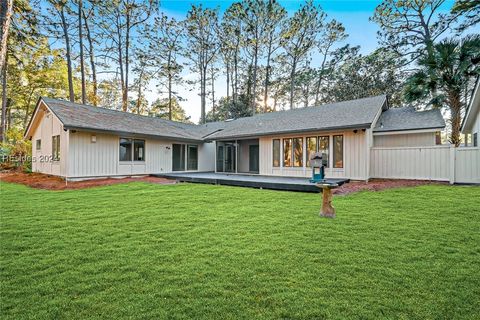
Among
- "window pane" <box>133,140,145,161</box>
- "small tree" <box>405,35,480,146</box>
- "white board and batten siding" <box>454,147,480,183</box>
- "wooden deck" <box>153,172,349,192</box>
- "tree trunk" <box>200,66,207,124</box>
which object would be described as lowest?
"wooden deck" <box>153,172,349,192</box>

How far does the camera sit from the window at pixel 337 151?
10.2 m

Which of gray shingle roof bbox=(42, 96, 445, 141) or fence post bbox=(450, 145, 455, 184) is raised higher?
gray shingle roof bbox=(42, 96, 445, 141)

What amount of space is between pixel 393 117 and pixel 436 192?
246 inches

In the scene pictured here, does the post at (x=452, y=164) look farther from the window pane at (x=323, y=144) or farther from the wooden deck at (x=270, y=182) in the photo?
the window pane at (x=323, y=144)

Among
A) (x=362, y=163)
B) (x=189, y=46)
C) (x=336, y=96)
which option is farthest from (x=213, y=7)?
(x=362, y=163)

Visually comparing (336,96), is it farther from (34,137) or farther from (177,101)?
(34,137)

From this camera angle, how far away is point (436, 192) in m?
6.91

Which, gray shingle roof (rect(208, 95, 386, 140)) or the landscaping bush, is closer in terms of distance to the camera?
gray shingle roof (rect(208, 95, 386, 140))

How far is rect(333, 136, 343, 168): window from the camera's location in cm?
1022

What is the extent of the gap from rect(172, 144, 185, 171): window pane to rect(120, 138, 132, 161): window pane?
8.59 feet

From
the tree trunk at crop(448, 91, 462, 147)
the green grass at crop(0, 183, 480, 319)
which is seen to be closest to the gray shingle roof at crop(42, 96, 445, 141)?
the tree trunk at crop(448, 91, 462, 147)

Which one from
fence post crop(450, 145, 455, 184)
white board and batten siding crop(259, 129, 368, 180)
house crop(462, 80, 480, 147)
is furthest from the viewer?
white board and batten siding crop(259, 129, 368, 180)

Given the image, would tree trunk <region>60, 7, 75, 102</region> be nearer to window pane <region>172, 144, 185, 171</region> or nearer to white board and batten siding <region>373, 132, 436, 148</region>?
window pane <region>172, 144, 185, 171</region>

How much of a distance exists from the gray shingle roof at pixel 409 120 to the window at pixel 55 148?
47.7 feet
